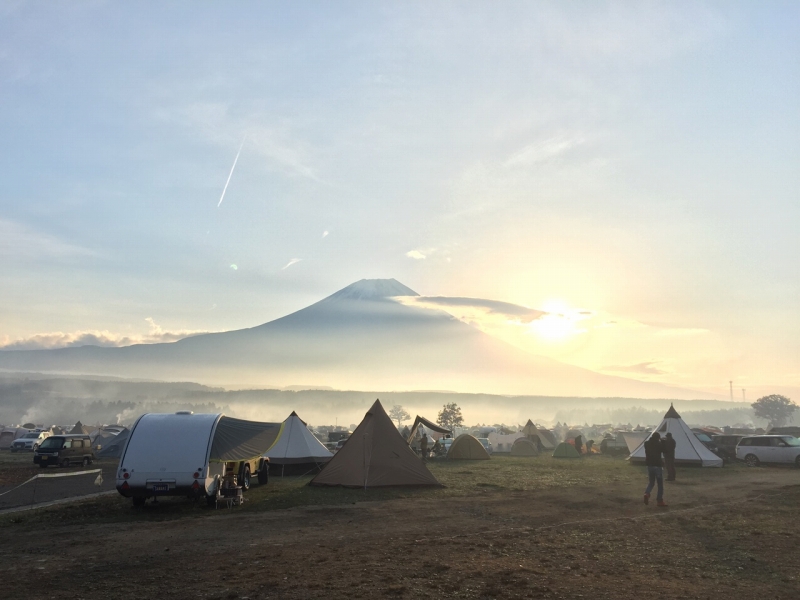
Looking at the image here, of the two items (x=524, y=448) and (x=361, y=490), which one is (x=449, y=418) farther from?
(x=361, y=490)

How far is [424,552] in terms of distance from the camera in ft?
32.6

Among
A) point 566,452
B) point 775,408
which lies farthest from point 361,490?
point 775,408

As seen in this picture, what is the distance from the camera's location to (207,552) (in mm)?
10094

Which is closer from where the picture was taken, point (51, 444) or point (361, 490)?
point (361, 490)

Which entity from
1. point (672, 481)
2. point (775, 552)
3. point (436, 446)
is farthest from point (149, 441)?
point (436, 446)

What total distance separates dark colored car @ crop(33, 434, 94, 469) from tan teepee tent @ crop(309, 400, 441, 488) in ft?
62.1

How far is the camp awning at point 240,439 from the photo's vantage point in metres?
15.8

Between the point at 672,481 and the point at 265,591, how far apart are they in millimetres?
19059

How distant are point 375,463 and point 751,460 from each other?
73.2 ft

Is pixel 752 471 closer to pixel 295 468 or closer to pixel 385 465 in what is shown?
pixel 385 465

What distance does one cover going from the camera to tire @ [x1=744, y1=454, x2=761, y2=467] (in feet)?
98.4

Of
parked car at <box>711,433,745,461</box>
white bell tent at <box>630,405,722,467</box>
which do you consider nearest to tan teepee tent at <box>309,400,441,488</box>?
white bell tent at <box>630,405,722,467</box>

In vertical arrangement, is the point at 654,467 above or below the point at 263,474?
above

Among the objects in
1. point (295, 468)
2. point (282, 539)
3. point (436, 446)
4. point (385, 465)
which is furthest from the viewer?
point (436, 446)
